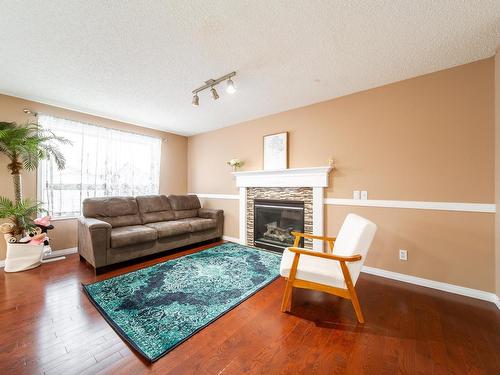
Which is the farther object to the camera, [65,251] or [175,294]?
[65,251]

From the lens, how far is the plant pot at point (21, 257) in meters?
2.71

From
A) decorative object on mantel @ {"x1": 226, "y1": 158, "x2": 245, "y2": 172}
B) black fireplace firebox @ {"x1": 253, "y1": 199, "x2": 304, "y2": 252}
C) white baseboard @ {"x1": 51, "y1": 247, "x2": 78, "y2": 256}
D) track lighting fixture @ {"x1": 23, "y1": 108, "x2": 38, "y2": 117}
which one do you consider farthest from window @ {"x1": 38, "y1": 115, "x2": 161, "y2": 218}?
black fireplace firebox @ {"x1": 253, "y1": 199, "x2": 304, "y2": 252}

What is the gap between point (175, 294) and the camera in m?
2.17

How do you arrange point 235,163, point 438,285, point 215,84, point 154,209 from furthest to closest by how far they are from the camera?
1. point 235,163
2. point 154,209
3. point 215,84
4. point 438,285

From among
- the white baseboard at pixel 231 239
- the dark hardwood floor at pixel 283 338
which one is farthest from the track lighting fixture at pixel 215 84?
the white baseboard at pixel 231 239

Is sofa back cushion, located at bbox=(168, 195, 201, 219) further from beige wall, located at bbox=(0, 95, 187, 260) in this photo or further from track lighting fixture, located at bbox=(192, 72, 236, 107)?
track lighting fixture, located at bbox=(192, 72, 236, 107)

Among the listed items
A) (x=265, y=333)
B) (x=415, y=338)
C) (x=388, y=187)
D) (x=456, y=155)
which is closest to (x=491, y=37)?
(x=456, y=155)

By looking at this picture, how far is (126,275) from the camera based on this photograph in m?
2.63

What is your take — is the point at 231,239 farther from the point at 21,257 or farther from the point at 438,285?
the point at 438,285

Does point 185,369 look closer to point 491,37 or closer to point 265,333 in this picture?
point 265,333

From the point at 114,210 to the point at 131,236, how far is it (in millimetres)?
861

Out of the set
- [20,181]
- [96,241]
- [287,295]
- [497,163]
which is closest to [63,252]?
[20,181]

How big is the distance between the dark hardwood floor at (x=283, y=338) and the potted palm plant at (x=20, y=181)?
0.68m

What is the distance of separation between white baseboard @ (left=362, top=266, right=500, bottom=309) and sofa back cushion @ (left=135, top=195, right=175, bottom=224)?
3.48 metres
